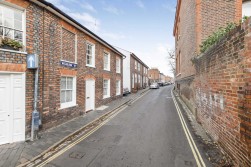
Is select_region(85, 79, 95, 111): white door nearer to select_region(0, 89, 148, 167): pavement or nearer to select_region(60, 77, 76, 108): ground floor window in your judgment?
select_region(60, 77, 76, 108): ground floor window

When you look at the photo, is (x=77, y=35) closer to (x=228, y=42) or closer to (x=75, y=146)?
(x=75, y=146)

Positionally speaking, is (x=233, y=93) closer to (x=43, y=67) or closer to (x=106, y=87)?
(x=43, y=67)

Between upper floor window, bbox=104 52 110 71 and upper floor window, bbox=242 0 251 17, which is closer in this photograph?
upper floor window, bbox=242 0 251 17

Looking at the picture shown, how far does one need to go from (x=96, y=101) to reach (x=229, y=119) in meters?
9.70

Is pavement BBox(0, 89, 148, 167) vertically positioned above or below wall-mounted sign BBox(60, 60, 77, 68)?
below

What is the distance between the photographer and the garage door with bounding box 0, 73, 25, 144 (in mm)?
5468

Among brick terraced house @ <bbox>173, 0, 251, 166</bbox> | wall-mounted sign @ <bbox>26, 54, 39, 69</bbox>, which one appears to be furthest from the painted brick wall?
wall-mounted sign @ <bbox>26, 54, 39, 69</bbox>

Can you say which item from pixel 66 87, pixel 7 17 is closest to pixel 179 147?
pixel 66 87

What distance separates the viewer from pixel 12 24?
228 inches

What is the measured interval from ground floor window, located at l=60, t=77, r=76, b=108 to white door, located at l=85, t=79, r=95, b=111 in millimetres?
1562

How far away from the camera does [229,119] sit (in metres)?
4.34

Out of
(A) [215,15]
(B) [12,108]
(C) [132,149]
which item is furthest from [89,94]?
(A) [215,15]

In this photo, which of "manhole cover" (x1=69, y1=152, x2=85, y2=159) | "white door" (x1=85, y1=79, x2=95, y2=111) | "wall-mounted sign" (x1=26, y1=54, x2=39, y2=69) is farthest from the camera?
"white door" (x1=85, y1=79, x2=95, y2=111)

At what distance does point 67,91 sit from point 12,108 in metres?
3.37
